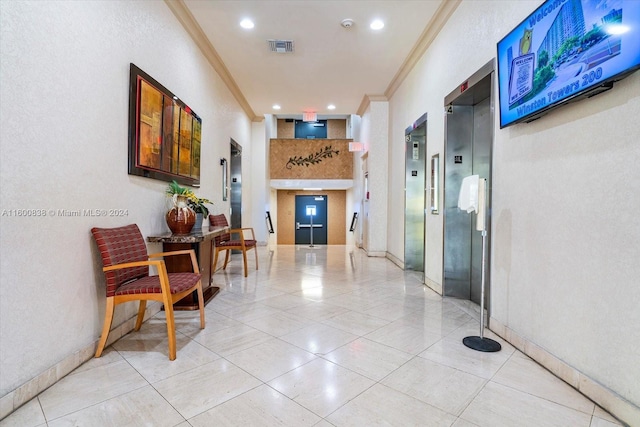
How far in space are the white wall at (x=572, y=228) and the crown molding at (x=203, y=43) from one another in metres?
3.50

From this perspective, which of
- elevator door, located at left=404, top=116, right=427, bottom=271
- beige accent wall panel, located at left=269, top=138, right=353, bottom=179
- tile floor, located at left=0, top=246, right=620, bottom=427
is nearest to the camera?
tile floor, located at left=0, top=246, right=620, bottom=427

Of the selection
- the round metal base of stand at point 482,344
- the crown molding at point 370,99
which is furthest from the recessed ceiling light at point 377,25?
the round metal base of stand at point 482,344

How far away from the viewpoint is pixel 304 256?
7961 millimetres

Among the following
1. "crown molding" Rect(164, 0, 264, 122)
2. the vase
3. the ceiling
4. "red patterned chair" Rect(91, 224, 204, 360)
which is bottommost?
"red patterned chair" Rect(91, 224, 204, 360)

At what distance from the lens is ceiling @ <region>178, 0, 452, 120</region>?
167 inches

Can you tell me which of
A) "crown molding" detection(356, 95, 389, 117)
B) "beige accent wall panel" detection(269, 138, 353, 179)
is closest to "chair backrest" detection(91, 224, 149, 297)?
"crown molding" detection(356, 95, 389, 117)

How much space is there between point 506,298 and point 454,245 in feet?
4.49

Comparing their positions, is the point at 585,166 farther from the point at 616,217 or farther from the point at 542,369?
the point at 542,369

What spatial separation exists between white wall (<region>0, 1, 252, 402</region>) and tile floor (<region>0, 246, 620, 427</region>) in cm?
40

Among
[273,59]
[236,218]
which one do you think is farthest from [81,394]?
[236,218]

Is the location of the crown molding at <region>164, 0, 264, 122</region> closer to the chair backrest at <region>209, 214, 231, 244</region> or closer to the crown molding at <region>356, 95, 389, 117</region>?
the chair backrest at <region>209, 214, 231, 244</region>

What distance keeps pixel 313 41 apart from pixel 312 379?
483cm

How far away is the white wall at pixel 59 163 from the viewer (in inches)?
72.5

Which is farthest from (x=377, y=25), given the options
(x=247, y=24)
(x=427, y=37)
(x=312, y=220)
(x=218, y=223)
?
(x=312, y=220)
